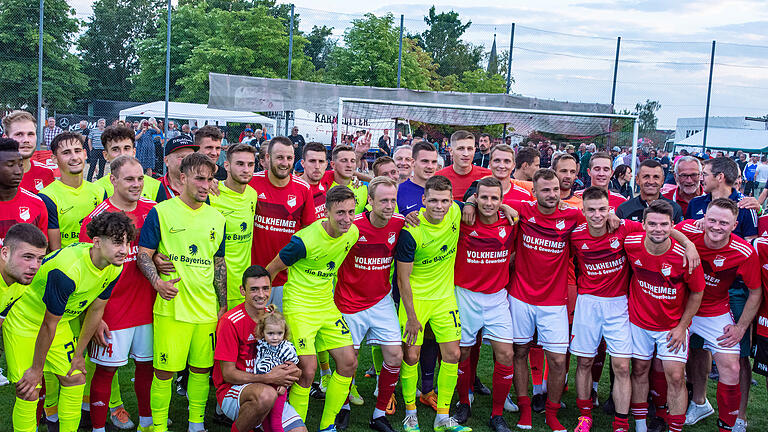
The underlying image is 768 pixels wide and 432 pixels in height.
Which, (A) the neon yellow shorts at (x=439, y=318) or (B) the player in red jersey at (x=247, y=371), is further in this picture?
(A) the neon yellow shorts at (x=439, y=318)

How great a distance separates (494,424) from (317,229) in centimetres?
211

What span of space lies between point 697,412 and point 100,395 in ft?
15.7

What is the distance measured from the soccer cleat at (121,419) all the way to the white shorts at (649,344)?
3854 millimetres

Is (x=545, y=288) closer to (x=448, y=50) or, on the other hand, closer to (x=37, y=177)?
(x=37, y=177)

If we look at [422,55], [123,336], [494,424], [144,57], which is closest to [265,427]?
[123,336]

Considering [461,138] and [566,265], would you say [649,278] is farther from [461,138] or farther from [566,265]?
[461,138]

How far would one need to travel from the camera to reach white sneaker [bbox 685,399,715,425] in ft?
18.0

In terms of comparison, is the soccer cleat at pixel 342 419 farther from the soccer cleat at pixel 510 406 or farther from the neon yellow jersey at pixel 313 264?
the soccer cleat at pixel 510 406

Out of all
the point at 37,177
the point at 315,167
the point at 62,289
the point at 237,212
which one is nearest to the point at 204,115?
the point at 37,177

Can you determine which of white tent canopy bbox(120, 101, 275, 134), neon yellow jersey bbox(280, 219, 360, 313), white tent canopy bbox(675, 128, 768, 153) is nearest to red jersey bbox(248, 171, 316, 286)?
neon yellow jersey bbox(280, 219, 360, 313)

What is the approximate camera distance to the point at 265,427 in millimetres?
4453

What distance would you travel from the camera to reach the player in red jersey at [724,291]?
15.7 feet

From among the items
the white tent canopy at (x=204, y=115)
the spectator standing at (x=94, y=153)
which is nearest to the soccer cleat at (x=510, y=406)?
the spectator standing at (x=94, y=153)

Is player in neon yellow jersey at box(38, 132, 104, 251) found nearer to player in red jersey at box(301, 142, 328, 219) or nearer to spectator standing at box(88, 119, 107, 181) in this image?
player in red jersey at box(301, 142, 328, 219)
